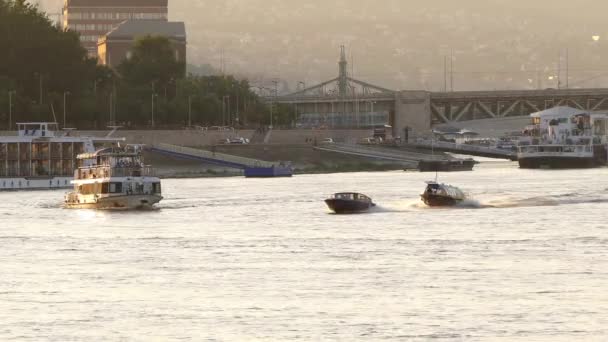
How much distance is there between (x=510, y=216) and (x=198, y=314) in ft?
186

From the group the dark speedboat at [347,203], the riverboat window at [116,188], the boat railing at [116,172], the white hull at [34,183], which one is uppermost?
the boat railing at [116,172]

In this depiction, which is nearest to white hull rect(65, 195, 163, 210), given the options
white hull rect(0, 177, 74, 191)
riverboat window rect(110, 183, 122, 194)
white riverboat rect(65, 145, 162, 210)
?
white riverboat rect(65, 145, 162, 210)

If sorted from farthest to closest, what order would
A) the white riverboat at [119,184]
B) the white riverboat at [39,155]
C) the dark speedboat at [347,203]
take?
the white riverboat at [39,155] → the white riverboat at [119,184] → the dark speedboat at [347,203]

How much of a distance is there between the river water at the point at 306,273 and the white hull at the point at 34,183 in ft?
156

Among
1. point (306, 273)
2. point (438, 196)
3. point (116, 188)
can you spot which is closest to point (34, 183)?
point (116, 188)

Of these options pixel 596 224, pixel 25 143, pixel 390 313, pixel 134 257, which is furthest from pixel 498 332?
pixel 25 143

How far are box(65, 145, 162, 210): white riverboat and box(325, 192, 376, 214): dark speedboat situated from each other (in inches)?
578

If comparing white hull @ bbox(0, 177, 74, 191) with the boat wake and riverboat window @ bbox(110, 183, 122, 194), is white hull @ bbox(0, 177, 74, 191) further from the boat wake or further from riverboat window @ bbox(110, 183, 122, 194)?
the boat wake

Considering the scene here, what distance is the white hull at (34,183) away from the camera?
178125 millimetres

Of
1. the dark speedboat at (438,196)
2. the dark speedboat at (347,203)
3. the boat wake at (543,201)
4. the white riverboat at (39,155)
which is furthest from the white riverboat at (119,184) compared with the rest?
the white riverboat at (39,155)

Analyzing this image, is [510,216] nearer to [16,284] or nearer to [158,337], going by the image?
[16,284]

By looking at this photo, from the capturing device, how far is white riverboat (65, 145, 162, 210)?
12925 cm

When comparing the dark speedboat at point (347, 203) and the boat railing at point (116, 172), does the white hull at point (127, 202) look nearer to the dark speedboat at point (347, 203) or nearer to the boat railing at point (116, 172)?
the boat railing at point (116, 172)

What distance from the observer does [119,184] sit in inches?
5103
